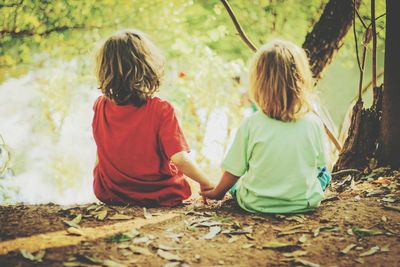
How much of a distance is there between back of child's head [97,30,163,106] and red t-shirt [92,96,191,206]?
0.27 feet

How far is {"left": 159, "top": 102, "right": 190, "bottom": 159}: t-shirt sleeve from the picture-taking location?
116 inches

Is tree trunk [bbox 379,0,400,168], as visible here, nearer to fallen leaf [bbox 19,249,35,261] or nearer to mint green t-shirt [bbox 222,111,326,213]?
mint green t-shirt [bbox 222,111,326,213]

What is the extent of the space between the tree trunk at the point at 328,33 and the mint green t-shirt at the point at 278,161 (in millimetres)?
2694

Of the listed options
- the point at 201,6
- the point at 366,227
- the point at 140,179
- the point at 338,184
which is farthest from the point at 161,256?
the point at 201,6

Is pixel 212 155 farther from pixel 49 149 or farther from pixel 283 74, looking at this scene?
pixel 283 74

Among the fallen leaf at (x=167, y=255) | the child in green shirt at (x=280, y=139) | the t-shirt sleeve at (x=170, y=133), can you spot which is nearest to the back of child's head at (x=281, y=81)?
the child in green shirt at (x=280, y=139)

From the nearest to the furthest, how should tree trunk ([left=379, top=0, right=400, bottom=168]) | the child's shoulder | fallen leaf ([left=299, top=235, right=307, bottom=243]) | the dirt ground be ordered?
the dirt ground < fallen leaf ([left=299, top=235, right=307, bottom=243]) < the child's shoulder < tree trunk ([left=379, top=0, right=400, bottom=168])

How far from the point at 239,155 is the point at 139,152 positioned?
76 centimetres

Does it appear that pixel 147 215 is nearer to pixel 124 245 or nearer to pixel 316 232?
pixel 124 245

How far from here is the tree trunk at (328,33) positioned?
5105 millimetres

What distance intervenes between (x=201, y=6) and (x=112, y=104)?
5.21 m

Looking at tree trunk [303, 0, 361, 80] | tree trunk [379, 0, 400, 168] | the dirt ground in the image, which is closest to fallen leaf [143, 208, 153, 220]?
the dirt ground

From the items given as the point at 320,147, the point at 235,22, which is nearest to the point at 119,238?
the point at 320,147

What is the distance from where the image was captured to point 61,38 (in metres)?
5.53
